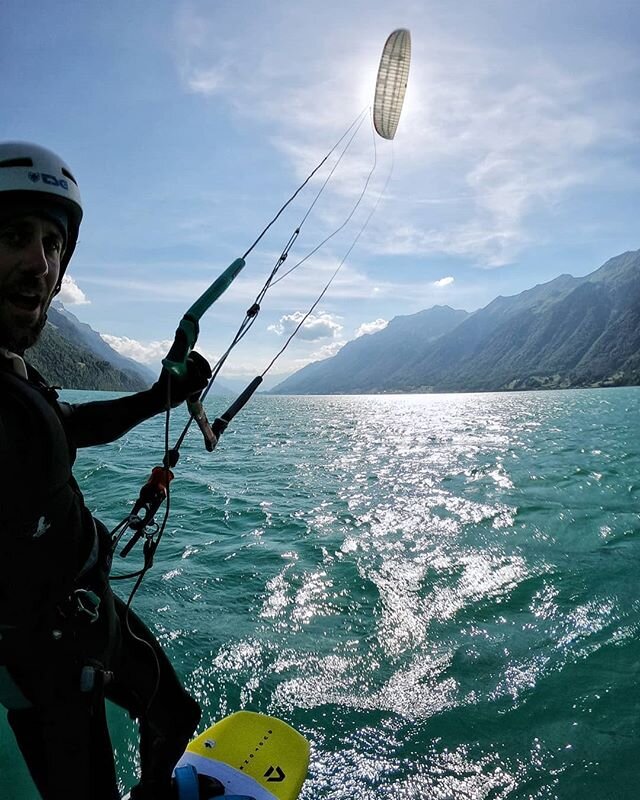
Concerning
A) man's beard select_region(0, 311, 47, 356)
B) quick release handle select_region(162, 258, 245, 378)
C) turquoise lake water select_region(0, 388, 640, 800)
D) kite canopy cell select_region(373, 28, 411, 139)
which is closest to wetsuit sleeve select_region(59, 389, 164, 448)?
quick release handle select_region(162, 258, 245, 378)

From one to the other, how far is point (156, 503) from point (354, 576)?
271 inches

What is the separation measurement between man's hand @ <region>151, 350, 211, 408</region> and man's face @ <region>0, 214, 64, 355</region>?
99 centimetres

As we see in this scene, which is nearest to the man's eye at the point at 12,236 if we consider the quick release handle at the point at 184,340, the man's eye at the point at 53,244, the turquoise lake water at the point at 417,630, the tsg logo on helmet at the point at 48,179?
the man's eye at the point at 53,244

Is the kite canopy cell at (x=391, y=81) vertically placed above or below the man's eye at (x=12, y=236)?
above

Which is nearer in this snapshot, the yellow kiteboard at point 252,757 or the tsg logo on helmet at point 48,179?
the tsg logo on helmet at point 48,179

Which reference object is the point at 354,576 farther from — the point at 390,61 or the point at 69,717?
the point at 390,61

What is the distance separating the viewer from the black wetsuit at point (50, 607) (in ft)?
7.68

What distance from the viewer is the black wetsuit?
2.34m

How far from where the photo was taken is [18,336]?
8.64ft

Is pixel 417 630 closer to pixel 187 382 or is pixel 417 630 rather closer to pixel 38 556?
pixel 187 382

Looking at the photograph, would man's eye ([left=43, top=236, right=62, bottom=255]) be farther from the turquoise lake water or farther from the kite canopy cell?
the kite canopy cell

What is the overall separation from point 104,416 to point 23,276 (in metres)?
1.21

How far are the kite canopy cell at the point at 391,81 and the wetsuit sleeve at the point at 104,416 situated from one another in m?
8.69

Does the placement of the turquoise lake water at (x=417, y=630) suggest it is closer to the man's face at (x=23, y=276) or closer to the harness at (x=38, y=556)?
the harness at (x=38, y=556)
